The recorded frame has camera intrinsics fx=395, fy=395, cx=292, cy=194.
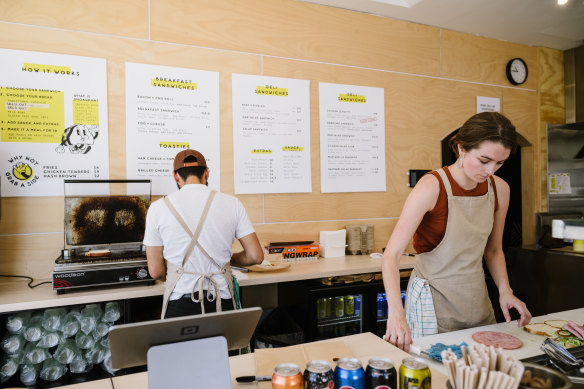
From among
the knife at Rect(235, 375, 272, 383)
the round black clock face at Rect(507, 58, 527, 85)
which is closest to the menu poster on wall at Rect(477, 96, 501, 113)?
the round black clock face at Rect(507, 58, 527, 85)

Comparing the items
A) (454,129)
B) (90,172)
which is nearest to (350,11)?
(454,129)

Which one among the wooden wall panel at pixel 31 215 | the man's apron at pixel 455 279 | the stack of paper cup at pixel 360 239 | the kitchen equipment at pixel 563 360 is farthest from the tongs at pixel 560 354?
the wooden wall panel at pixel 31 215

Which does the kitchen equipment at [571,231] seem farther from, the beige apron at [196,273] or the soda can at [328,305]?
the beige apron at [196,273]

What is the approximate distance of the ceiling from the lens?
3.46m

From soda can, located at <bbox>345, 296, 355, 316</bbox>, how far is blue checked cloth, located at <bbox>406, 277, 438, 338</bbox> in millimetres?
1282

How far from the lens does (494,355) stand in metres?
0.83

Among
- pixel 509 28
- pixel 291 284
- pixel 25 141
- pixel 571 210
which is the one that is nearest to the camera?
pixel 25 141

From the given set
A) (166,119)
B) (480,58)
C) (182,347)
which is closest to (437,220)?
(182,347)

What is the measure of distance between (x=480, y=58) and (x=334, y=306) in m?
3.06

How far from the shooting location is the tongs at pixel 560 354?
124 cm

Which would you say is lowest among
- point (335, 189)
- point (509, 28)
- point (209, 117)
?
point (335, 189)

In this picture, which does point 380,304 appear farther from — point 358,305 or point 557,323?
point 557,323

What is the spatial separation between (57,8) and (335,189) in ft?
8.07

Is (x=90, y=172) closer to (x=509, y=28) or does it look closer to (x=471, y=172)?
(x=471, y=172)
